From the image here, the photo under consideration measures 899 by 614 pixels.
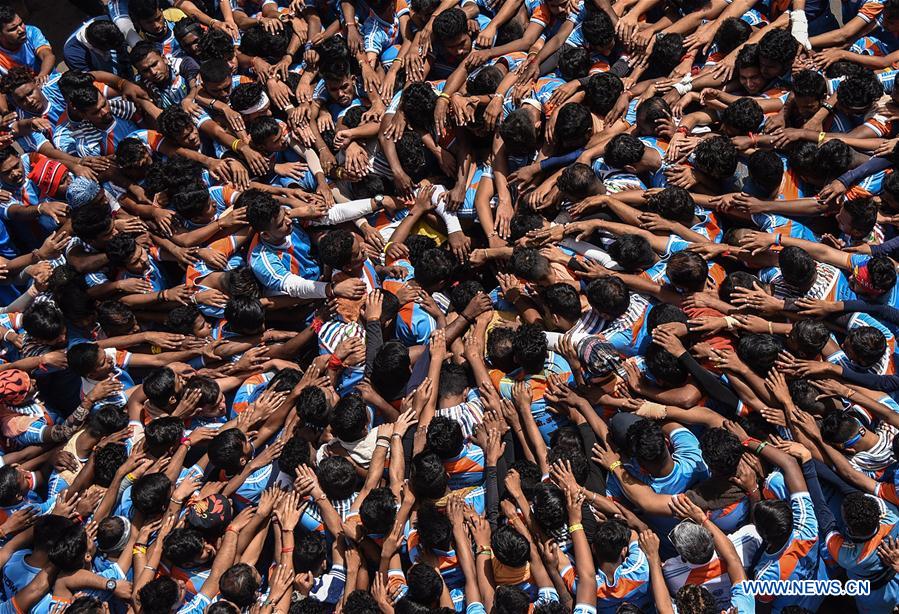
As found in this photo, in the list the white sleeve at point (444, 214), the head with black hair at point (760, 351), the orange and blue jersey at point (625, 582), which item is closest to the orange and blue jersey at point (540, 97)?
the white sleeve at point (444, 214)

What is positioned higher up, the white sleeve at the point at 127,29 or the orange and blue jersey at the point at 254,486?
the white sleeve at the point at 127,29

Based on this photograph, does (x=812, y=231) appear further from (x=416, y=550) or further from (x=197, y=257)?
(x=197, y=257)

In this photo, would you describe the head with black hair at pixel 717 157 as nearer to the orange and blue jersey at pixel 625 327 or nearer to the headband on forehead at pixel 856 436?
the orange and blue jersey at pixel 625 327

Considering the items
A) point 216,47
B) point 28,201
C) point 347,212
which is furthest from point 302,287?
point 28,201

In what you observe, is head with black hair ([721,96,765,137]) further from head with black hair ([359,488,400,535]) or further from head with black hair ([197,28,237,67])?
head with black hair ([197,28,237,67])

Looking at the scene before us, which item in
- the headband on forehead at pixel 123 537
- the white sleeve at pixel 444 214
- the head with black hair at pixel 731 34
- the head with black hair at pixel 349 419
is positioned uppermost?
the head with black hair at pixel 731 34

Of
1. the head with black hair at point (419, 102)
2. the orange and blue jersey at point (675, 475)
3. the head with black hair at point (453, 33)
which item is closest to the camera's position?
the orange and blue jersey at point (675, 475)
